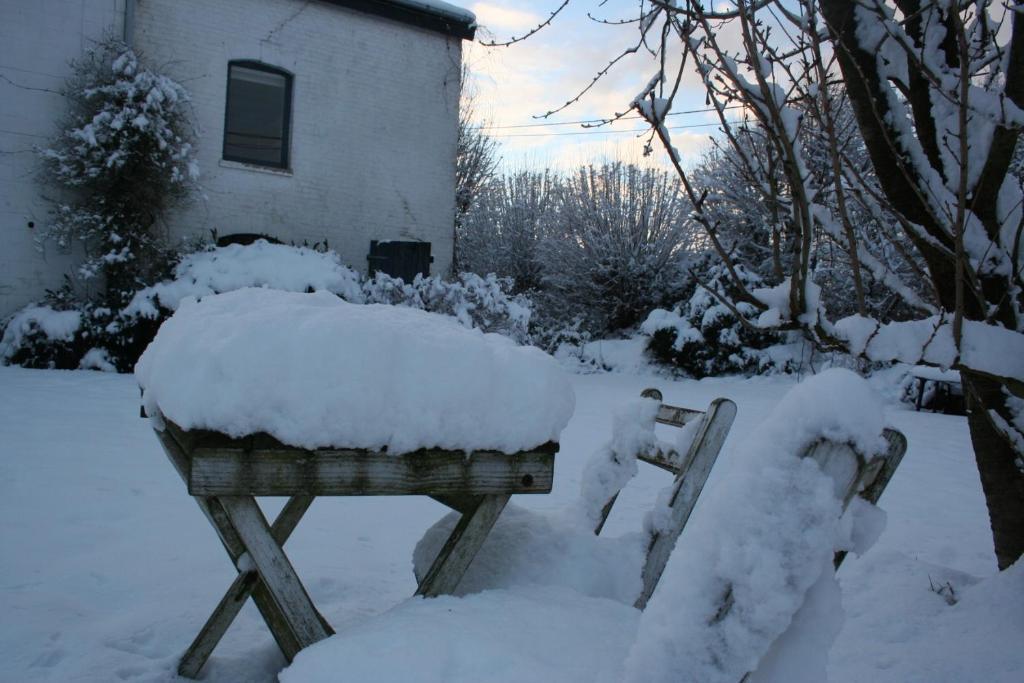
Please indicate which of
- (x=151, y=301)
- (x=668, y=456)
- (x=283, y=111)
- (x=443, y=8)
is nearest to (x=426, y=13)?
(x=443, y=8)

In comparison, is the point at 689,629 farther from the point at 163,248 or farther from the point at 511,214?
the point at 511,214

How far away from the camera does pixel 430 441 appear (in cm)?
162

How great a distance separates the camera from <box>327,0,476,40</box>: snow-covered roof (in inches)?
450

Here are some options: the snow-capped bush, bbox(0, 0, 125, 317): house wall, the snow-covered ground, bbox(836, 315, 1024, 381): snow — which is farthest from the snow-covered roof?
bbox(836, 315, 1024, 381): snow

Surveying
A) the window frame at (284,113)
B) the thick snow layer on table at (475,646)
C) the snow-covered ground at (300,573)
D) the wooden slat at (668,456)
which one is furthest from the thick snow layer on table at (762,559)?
the window frame at (284,113)

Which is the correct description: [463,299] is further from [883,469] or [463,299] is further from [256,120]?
[883,469]

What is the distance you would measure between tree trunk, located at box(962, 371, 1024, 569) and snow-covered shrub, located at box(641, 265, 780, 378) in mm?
8630

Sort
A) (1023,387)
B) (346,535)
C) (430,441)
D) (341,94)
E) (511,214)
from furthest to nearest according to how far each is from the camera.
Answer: (511,214)
(341,94)
(346,535)
(1023,387)
(430,441)

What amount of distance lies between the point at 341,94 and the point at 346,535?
9343 millimetres

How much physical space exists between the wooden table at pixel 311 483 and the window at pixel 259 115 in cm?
1036

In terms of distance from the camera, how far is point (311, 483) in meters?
1.59

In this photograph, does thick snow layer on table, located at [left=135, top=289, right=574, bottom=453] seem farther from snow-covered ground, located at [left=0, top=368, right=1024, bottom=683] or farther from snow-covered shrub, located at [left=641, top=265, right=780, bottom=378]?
snow-covered shrub, located at [left=641, top=265, right=780, bottom=378]

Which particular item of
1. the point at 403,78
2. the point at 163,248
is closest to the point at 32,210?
the point at 163,248

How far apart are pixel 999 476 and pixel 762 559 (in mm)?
2190
